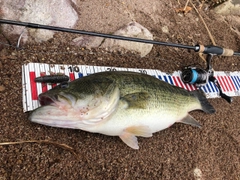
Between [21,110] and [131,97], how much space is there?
40.0 inches

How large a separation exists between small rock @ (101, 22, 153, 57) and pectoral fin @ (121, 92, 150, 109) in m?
1.01

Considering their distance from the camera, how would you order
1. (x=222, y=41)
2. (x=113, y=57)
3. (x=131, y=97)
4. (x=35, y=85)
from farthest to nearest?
1. (x=222, y=41)
2. (x=113, y=57)
3. (x=35, y=85)
4. (x=131, y=97)

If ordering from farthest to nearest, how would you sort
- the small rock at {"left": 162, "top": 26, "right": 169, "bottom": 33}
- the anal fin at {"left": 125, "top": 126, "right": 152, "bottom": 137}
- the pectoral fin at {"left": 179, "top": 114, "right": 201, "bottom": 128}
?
the small rock at {"left": 162, "top": 26, "right": 169, "bottom": 33} → the pectoral fin at {"left": 179, "top": 114, "right": 201, "bottom": 128} → the anal fin at {"left": 125, "top": 126, "right": 152, "bottom": 137}

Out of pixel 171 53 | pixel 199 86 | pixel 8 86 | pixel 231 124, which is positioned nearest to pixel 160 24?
pixel 171 53

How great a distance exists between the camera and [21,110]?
8.91 ft

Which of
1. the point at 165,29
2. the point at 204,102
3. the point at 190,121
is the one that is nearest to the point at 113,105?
the point at 190,121

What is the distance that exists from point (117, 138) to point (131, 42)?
4.10 ft

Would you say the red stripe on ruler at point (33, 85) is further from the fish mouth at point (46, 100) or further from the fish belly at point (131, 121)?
the fish belly at point (131, 121)

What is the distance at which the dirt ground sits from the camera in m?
2.61

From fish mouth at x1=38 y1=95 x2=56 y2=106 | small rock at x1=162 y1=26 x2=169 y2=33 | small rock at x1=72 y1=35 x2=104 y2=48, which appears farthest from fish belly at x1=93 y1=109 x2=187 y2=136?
small rock at x1=162 y1=26 x2=169 y2=33

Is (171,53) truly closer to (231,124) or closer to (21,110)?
(231,124)

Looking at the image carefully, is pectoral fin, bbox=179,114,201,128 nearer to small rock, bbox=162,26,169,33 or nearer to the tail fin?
the tail fin

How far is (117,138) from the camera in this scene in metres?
2.98

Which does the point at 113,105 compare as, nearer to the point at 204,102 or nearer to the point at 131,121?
the point at 131,121
